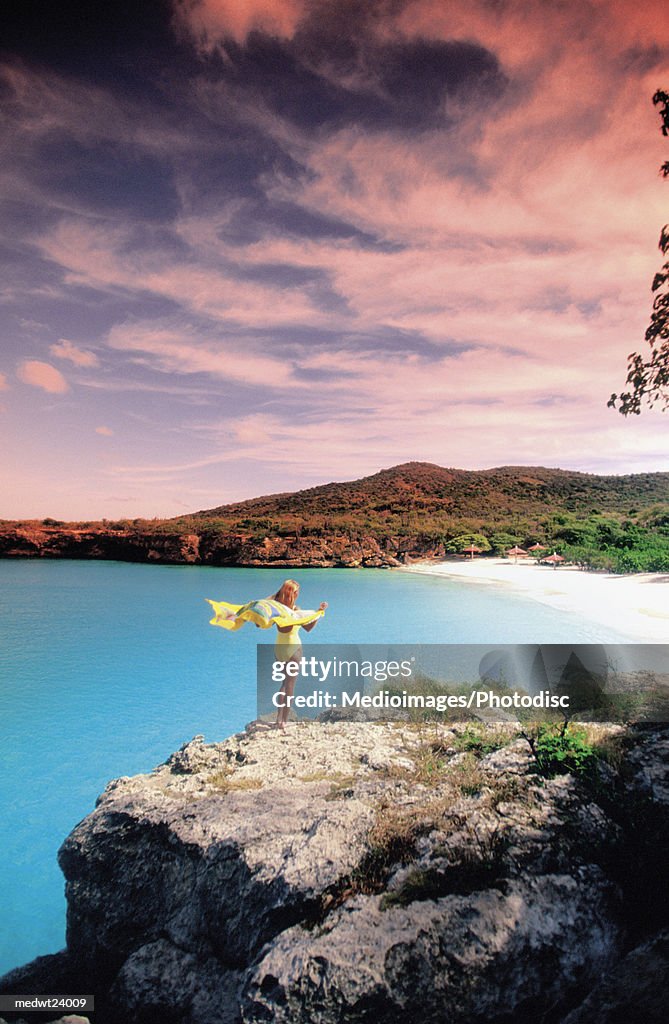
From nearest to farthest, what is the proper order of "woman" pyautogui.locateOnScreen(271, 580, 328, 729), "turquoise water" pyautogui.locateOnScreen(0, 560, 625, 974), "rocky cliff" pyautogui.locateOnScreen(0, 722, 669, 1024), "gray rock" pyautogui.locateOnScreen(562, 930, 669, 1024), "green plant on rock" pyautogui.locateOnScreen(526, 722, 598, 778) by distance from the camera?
"gray rock" pyautogui.locateOnScreen(562, 930, 669, 1024)
"rocky cliff" pyautogui.locateOnScreen(0, 722, 669, 1024)
"green plant on rock" pyautogui.locateOnScreen(526, 722, 598, 778)
"woman" pyautogui.locateOnScreen(271, 580, 328, 729)
"turquoise water" pyautogui.locateOnScreen(0, 560, 625, 974)

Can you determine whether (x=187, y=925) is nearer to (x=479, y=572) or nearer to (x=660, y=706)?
(x=660, y=706)

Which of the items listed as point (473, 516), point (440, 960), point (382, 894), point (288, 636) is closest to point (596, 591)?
point (288, 636)

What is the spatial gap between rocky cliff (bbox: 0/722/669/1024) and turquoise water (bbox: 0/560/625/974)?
7.30ft

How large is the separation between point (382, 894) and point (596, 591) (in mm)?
23130

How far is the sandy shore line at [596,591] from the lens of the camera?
15977mm

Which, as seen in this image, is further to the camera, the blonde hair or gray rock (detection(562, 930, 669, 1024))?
the blonde hair

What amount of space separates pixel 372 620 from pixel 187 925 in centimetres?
1939

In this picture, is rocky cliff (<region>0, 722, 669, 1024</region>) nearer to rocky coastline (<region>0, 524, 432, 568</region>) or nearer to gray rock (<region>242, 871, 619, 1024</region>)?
gray rock (<region>242, 871, 619, 1024</region>)

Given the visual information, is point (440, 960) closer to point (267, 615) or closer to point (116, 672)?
point (267, 615)

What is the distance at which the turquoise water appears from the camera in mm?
6945

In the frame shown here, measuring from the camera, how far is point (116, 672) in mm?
14750

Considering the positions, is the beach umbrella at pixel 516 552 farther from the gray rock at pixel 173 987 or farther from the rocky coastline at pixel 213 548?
the gray rock at pixel 173 987

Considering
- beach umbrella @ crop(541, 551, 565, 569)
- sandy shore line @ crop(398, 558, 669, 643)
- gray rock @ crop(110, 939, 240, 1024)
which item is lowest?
gray rock @ crop(110, 939, 240, 1024)

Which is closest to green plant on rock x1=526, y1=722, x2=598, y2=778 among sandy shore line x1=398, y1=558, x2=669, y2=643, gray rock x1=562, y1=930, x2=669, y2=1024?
gray rock x1=562, y1=930, x2=669, y2=1024
